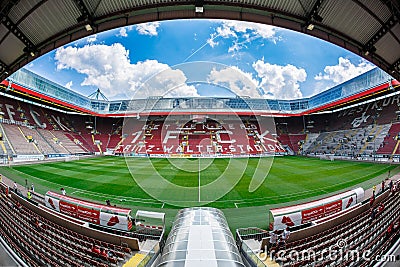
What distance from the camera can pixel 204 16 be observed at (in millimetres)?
8102

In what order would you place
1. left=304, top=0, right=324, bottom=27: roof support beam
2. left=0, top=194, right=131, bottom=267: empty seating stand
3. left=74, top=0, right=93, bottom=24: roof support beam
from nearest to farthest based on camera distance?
left=74, top=0, right=93, bottom=24: roof support beam < left=304, top=0, right=324, bottom=27: roof support beam < left=0, top=194, right=131, bottom=267: empty seating stand

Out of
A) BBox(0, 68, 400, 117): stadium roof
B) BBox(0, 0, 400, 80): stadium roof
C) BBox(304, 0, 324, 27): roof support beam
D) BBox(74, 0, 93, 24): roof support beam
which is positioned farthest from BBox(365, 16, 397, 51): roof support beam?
BBox(0, 68, 400, 117): stadium roof

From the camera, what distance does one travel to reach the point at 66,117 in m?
60.3

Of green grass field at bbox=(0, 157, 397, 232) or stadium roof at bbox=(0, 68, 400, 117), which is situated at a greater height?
stadium roof at bbox=(0, 68, 400, 117)

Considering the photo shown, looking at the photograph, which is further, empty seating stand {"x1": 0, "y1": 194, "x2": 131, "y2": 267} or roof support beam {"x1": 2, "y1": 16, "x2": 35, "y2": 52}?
empty seating stand {"x1": 0, "y1": 194, "x2": 131, "y2": 267}

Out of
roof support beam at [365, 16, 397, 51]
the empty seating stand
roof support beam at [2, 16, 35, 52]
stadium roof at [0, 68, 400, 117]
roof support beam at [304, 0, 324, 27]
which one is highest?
stadium roof at [0, 68, 400, 117]

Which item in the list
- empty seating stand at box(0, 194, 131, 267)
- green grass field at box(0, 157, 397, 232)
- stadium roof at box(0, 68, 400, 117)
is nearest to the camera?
empty seating stand at box(0, 194, 131, 267)

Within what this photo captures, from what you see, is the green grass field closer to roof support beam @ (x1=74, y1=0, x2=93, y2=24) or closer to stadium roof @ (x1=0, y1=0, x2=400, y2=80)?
stadium roof @ (x1=0, y1=0, x2=400, y2=80)

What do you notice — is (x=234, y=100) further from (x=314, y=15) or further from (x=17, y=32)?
(x=17, y=32)

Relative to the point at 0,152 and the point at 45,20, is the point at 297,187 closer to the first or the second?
the point at 45,20

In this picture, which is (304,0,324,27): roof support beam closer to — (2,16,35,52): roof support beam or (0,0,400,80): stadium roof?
(0,0,400,80): stadium roof

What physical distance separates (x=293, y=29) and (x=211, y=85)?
4.17 metres

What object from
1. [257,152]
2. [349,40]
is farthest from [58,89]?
[349,40]

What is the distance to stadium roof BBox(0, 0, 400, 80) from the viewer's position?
7117 mm
